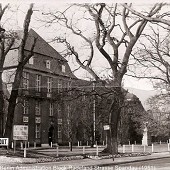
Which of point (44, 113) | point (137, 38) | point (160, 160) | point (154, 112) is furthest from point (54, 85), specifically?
point (154, 112)

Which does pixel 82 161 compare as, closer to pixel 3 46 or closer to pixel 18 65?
pixel 18 65

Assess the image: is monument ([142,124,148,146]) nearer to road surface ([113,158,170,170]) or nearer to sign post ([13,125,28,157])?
road surface ([113,158,170,170])

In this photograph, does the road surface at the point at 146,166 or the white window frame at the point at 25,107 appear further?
the white window frame at the point at 25,107

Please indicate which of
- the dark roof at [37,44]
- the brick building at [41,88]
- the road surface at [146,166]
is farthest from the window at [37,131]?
the road surface at [146,166]

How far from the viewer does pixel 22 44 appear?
678 centimetres

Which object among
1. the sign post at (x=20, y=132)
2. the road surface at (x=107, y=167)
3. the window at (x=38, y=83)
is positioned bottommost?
the road surface at (x=107, y=167)

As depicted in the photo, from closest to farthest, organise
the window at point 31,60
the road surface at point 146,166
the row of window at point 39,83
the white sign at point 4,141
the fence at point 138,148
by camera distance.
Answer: the road surface at point 146,166
the white sign at point 4,141
the row of window at point 39,83
the window at point 31,60
the fence at point 138,148

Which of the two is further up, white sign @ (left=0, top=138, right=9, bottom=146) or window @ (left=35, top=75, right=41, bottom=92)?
window @ (left=35, top=75, right=41, bottom=92)

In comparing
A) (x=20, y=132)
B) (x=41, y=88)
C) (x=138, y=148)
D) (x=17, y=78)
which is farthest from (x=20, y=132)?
(x=138, y=148)

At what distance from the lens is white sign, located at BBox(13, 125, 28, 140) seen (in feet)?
20.5

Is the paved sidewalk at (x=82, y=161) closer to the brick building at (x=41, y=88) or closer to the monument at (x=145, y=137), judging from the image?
the brick building at (x=41, y=88)

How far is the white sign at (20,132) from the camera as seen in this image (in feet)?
20.5

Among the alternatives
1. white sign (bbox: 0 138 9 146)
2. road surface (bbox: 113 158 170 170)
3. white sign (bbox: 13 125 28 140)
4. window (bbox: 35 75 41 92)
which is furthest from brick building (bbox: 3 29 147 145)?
road surface (bbox: 113 158 170 170)

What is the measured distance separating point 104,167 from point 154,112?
3.36 meters
